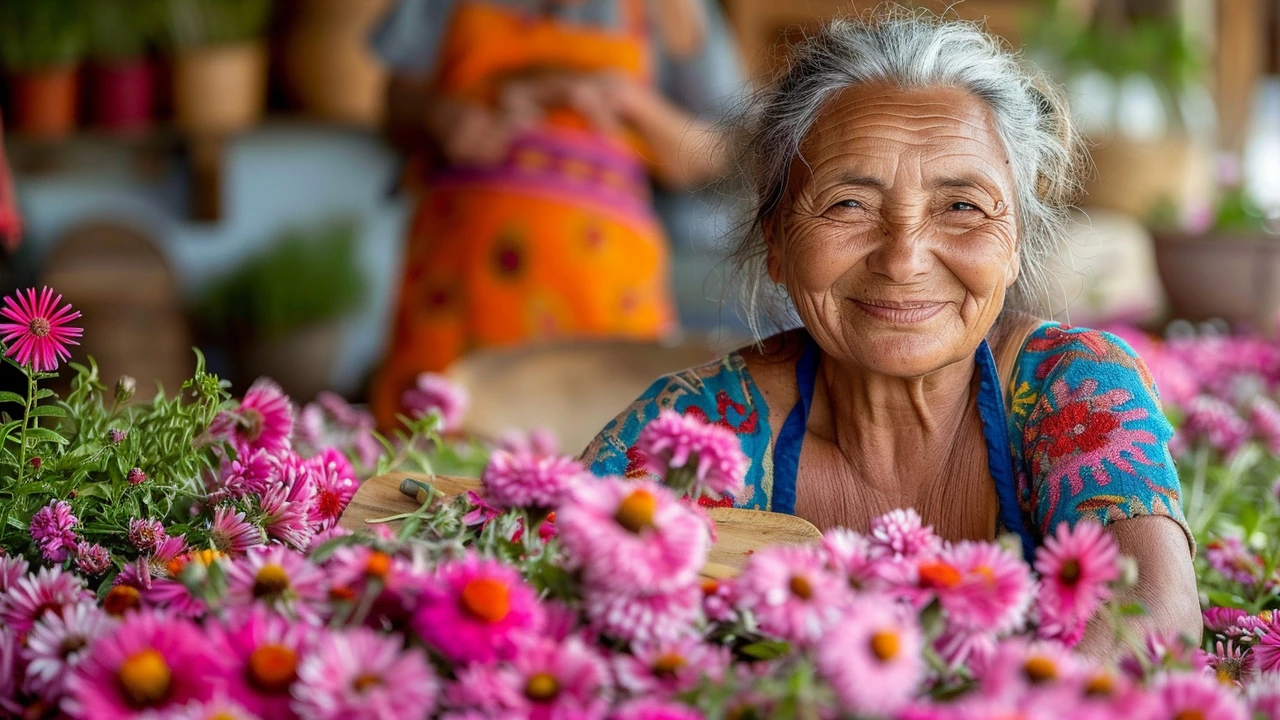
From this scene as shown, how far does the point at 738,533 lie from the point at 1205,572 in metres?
0.67

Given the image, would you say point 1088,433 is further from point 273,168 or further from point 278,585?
point 273,168

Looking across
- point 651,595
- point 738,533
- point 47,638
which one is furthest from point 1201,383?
point 47,638

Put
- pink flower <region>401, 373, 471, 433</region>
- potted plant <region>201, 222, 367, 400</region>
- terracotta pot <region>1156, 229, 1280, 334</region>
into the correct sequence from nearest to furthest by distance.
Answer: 1. pink flower <region>401, 373, 471, 433</region>
2. terracotta pot <region>1156, 229, 1280, 334</region>
3. potted plant <region>201, 222, 367, 400</region>

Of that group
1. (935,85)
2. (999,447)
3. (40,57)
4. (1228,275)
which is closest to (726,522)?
(999,447)

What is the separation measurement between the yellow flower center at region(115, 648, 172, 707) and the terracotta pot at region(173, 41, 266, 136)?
4.38 m

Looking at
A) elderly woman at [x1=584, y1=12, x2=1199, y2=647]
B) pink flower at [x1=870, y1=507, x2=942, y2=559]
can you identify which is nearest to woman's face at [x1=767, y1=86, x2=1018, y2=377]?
elderly woman at [x1=584, y1=12, x2=1199, y2=647]

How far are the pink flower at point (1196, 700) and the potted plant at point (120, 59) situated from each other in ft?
15.4

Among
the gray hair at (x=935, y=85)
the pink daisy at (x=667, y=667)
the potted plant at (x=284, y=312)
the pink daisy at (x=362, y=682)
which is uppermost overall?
the gray hair at (x=935, y=85)

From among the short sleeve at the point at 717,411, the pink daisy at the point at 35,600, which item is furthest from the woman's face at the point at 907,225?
the pink daisy at the point at 35,600

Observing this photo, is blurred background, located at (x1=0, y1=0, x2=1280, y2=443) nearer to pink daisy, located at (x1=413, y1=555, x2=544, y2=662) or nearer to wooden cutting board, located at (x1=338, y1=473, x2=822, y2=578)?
wooden cutting board, located at (x1=338, y1=473, x2=822, y2=578)

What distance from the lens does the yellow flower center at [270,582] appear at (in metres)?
0.77

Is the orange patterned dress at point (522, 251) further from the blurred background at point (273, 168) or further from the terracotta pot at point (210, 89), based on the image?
the terracotta pot at point (210, 89)

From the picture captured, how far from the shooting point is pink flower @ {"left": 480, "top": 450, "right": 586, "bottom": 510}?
0.81 m

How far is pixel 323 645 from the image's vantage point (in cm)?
68
